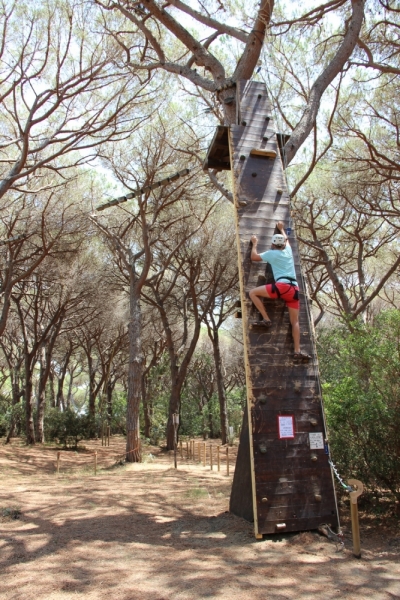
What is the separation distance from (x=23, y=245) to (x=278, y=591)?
462 inches

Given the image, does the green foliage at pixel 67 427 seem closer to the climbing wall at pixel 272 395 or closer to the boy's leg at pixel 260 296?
the climbing wall at pixel 272 395

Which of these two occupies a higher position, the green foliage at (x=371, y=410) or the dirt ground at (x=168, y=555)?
the green foliage at (x=371, y=410)

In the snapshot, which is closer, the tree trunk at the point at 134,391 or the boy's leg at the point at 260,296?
the boy's leg at the point at 260,296

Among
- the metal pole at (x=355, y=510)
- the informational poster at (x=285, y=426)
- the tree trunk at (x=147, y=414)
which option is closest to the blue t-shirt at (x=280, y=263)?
the informational poster at (x=285, y=426)

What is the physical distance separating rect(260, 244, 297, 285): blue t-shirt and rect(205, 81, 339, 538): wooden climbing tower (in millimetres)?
220

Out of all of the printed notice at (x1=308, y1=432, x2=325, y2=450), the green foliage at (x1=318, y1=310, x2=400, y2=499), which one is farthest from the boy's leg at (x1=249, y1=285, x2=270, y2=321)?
the green foliage at (x1=318, y1=310, x2=400, y2=499)

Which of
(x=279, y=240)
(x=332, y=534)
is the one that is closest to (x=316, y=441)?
(x=332, y=534)

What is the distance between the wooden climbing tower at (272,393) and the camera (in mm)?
4078

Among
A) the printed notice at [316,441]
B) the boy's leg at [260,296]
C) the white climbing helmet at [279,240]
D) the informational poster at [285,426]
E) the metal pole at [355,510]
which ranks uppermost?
the white climbing helmet at [279,240]

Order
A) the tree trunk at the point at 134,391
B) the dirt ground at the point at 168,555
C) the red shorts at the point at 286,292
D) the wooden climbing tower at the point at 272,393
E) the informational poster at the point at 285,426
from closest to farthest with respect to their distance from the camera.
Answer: the dirt ground at the point at 168,555 → the wooden climbing tower at the point at 272,393 → the informational poster at the point at 285,426 → the red shorts at the point at 286,292 → the tree trunk at the point at 134,391

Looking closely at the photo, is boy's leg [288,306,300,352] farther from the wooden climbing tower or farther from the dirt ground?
the dirt ground

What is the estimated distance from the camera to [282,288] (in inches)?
176

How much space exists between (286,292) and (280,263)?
0.94 feet

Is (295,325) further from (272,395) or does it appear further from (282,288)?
(272,395)
